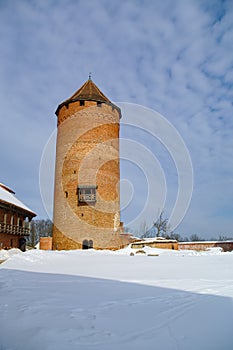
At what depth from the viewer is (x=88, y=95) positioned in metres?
22.1

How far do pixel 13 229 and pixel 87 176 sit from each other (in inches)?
250

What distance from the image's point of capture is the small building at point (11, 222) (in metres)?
19.2

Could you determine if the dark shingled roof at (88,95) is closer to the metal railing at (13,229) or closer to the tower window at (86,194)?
the tower window at (86,194)

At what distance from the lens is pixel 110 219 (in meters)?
20.4

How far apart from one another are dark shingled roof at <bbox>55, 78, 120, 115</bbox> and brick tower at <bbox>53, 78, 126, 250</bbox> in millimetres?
29

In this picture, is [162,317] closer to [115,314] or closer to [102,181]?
[115,314]

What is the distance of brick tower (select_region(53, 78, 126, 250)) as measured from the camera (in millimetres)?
19766

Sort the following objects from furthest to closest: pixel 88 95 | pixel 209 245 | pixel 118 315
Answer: pixel 209 245 → pixel 88 95 → pixel 118 315

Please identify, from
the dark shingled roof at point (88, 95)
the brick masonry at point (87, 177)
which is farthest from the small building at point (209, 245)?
the dark shingled roof at point (88, 95)

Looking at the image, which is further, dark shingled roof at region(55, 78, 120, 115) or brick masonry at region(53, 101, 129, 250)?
dark shingled roof at region(55, 78, 120, 115)

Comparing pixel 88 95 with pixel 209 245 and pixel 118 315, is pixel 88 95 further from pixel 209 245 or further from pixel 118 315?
pixel 118 315

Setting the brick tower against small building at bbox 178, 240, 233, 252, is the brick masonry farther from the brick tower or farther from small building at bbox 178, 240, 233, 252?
small building at bbox 178, 240, 233, 252

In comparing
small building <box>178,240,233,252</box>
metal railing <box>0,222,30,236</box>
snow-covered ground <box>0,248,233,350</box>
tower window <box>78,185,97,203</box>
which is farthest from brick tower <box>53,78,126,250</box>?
snow-covered ground <box>0,248,233,350</box>

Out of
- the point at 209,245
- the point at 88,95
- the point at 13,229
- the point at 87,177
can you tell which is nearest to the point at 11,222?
the point at 13,229
